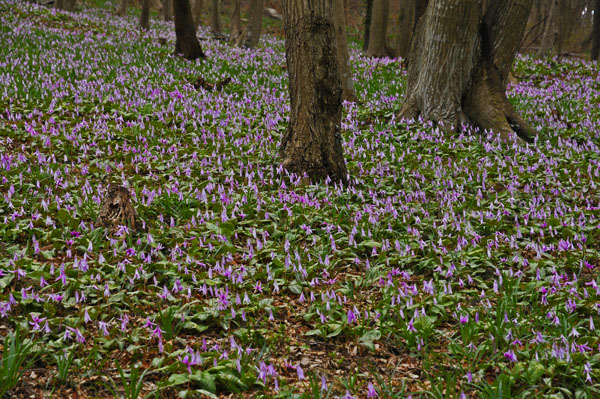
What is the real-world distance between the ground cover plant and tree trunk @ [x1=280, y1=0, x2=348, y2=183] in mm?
300

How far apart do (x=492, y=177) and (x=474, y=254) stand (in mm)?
2383

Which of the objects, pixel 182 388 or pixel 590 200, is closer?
pixel 182 388

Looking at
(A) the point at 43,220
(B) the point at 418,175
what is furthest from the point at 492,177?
(A) the point at 43,220

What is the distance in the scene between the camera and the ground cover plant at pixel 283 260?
3.11 meters

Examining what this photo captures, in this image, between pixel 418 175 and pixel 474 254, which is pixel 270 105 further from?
pixel 474 254

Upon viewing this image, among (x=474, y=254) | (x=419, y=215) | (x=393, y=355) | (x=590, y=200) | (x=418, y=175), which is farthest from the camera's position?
(x=418, y=175)

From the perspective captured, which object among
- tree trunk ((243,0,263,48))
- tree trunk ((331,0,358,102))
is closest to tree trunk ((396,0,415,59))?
tree trunk ((243,0,263,48))

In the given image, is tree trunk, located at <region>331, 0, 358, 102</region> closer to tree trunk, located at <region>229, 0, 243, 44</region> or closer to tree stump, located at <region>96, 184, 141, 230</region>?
tree stump, located at <region>96, 184, 141, 230</region>

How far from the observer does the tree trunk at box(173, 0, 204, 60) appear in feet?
44.5

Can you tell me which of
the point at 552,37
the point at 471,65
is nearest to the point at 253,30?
the point at 552,37

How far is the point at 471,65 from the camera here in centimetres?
812

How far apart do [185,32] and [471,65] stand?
8689 mm

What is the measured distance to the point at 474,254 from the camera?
15.1 feet

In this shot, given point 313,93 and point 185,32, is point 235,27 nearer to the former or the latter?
point 185,32
